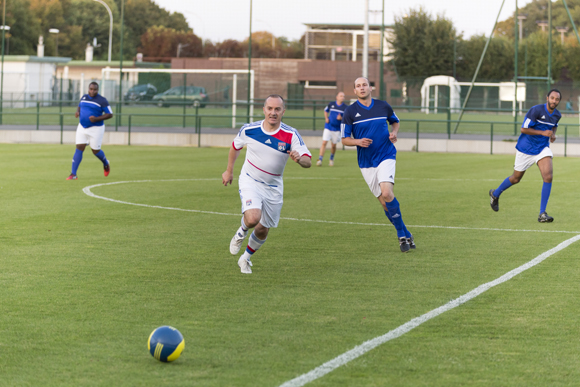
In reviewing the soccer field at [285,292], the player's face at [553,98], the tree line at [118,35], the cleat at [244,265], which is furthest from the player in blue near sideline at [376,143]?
the tree line at [118,35]

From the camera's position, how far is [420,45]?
2662 inches

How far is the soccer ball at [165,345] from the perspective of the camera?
504 centimetres

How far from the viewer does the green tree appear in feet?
220

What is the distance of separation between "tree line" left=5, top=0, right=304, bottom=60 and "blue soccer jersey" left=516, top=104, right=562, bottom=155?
81.8 metres

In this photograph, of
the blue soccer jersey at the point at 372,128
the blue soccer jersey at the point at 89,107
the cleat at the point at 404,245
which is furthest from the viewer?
the blue soccer jersey at the point at 89,107

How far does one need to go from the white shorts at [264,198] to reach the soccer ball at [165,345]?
9.67 ft

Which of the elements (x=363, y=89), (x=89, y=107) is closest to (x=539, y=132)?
(x=363, y=89)

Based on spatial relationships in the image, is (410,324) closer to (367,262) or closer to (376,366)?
(376,366)

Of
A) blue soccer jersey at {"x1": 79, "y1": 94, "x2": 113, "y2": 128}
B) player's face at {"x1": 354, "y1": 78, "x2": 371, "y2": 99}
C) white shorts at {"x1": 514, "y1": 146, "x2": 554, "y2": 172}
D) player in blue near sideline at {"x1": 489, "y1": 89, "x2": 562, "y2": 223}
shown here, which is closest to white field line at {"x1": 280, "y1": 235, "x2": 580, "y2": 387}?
player's face at {"x1": 354, "y1": 78, "x2": 371, "y2": 99}

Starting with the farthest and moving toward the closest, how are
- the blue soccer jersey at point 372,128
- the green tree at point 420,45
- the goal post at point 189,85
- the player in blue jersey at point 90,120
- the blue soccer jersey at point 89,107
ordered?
the green tree at point 420,45 < the goal post at point 189,85 < the blue soccer jersey at point 89,107 < the player in blue jersey at point 90,120 < the blue soccer jersey at point 372,128

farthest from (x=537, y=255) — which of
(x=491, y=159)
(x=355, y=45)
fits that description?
(x=355, y=45)

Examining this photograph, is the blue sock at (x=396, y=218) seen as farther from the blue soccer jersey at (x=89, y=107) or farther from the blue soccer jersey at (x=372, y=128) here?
the blue soccer jersey at (x=89, y=107)

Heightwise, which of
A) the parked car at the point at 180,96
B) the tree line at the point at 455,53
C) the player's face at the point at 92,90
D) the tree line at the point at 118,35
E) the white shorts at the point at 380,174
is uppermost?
the tree line at the point at 118,35

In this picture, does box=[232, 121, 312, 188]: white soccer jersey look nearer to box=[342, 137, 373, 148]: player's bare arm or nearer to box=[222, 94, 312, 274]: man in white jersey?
box=[222, 94, 312, 274]: man in white jersey
